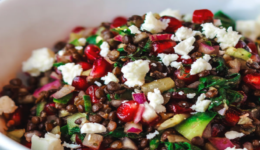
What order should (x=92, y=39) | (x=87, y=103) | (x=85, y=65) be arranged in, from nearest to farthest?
1. (x=87, y=103)
2. (x=85, y=65)
3. (x=92, y=39)

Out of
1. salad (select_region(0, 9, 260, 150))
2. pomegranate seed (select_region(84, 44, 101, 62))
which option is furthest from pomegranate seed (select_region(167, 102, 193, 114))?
pomegranate seed (select_region(84, 44, 101, 62))

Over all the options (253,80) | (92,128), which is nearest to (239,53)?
(253,80)

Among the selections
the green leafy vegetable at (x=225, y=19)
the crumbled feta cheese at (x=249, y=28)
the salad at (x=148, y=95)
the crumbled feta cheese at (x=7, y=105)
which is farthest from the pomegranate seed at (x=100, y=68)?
the crumbled feta cheese at (x=249, y=28)

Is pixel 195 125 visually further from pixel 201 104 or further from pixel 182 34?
pixel 182 34

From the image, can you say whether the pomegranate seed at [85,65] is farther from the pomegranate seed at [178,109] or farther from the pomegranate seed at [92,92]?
the pomegranate seed at [178,109]

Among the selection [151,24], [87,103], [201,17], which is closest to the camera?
[87,103]

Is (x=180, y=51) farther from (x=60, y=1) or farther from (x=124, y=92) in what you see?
(x=60, y=1)
